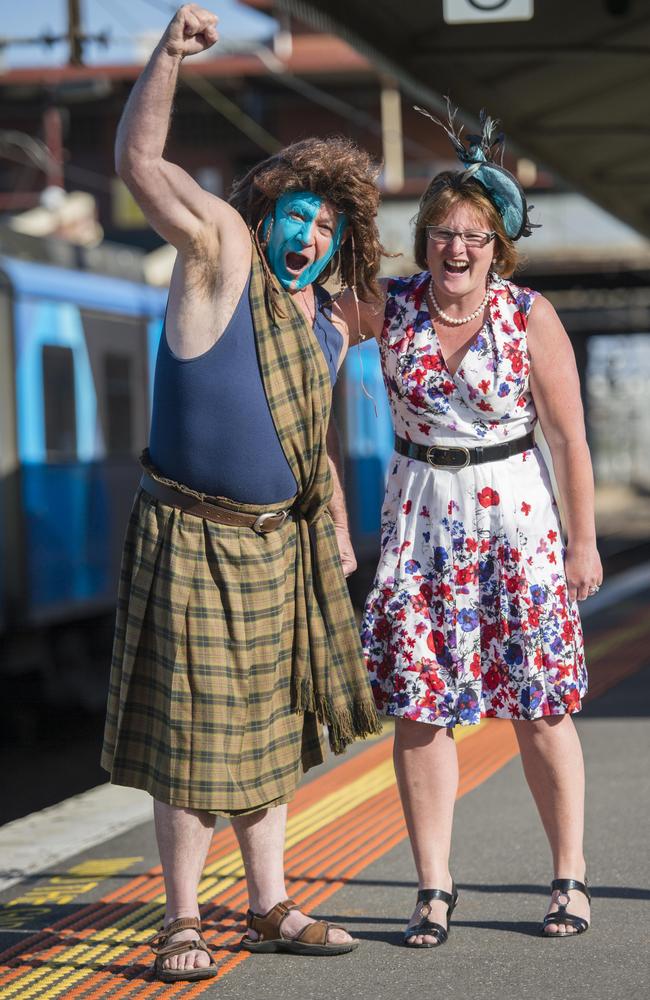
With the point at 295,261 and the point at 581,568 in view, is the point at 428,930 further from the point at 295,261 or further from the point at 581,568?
the point at 295,261

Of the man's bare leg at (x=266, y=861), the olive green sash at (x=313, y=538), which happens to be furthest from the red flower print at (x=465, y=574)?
the man's bare leg at (x=266, y=861)

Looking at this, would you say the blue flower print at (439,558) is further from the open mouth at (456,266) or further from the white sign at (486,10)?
the white sign at (486,10)

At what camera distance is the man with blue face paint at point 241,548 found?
11.6ft

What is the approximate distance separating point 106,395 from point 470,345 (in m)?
7.44

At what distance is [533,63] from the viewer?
9.09 m

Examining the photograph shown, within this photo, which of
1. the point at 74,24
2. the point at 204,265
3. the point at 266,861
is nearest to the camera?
the point at 204,265

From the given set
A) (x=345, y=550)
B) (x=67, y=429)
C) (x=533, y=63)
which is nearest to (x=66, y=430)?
(x=67, y=429)

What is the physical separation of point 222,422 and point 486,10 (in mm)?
4462

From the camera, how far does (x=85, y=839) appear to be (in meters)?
5.29

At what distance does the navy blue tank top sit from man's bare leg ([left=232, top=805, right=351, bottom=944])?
2.45 ft

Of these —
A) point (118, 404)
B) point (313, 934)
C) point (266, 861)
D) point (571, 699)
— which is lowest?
point (313, 934)

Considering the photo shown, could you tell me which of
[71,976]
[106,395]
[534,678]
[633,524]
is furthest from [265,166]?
[633,524]

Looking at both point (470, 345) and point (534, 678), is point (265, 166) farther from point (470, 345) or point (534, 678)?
point (534, 678)

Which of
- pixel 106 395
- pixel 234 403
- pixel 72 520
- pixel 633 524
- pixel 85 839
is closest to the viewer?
pixel 234 403
